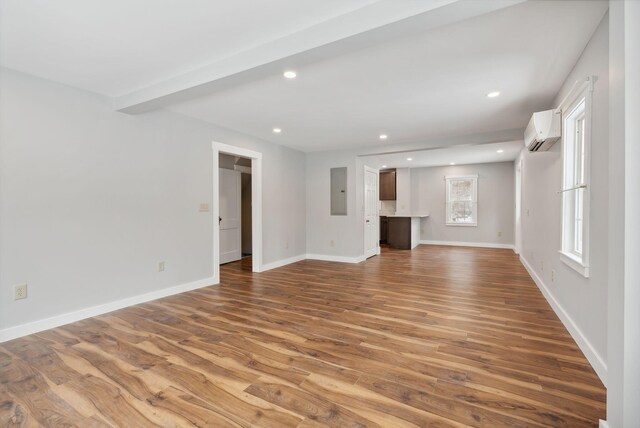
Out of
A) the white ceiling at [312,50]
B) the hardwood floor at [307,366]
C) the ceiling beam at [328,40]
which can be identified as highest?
the white ceiling at [312,50]

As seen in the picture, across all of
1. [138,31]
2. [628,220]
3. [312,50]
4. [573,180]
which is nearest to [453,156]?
[573,180]

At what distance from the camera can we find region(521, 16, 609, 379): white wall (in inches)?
76.5

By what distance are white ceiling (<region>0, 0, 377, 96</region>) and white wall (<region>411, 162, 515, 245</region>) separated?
7795 millimetres

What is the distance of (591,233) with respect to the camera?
2123mm

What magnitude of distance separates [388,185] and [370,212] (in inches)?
111

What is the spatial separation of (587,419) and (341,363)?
139 cm

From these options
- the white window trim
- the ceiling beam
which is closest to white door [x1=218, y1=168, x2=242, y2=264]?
the ceiling beam

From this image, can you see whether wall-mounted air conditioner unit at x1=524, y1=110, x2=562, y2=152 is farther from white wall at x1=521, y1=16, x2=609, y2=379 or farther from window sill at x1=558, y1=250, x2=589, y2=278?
window sill at x1=558, y1=250, x2=589, y2=278

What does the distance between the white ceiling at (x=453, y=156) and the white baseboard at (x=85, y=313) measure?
14.1 feet

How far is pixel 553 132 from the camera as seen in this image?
295 cm

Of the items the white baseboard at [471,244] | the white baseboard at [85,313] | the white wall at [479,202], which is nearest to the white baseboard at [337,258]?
the white baseboard at [85,313]

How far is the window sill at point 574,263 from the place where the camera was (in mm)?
2246

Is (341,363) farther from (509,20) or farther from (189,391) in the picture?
(509,20)

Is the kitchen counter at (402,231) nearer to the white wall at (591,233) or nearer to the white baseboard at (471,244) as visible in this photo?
the white baseboard at (471,244)
